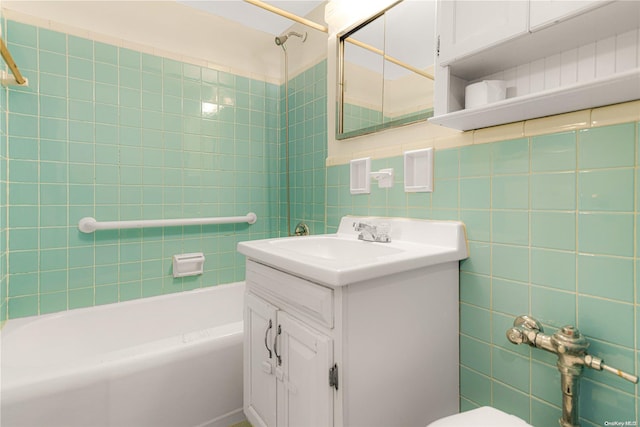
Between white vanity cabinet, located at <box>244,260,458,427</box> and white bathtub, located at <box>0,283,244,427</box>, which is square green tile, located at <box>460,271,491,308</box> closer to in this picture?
white vanity cabinet, located at <box>244,260,458,427</box>

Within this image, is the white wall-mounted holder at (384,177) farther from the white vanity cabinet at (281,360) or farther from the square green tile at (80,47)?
the square green tile at (80,47)

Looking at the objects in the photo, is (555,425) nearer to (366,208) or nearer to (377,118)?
(366,208)

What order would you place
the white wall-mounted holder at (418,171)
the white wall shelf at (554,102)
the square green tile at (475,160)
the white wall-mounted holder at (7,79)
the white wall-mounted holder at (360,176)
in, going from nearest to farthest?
the white wall shelf at (554,102) < the square green tile at (475,160) < the white wall-mounted holder at (418,171) < the white wall-mounted holder at (7,79) < the white wall-mounted holder at (360,176)

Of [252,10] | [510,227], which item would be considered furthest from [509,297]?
[252,10]

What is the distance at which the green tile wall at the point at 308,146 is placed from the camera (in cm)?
178

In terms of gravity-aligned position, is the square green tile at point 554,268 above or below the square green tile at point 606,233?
below

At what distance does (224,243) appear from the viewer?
79.4 inches

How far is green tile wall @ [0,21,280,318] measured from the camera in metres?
1.44

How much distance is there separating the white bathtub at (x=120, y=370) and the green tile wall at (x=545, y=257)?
998 millimetres

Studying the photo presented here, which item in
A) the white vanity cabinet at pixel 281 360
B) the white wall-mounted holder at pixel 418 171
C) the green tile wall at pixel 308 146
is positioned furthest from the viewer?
the green tile wall at pixel 308 146

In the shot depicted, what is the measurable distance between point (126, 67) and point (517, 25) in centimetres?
182

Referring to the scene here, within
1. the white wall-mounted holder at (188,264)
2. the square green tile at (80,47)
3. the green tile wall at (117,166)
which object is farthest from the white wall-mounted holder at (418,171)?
the square green tile at (80,47)

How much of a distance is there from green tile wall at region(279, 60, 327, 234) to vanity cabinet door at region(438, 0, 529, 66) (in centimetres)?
92

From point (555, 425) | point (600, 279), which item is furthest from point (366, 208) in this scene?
point (555, 425)
